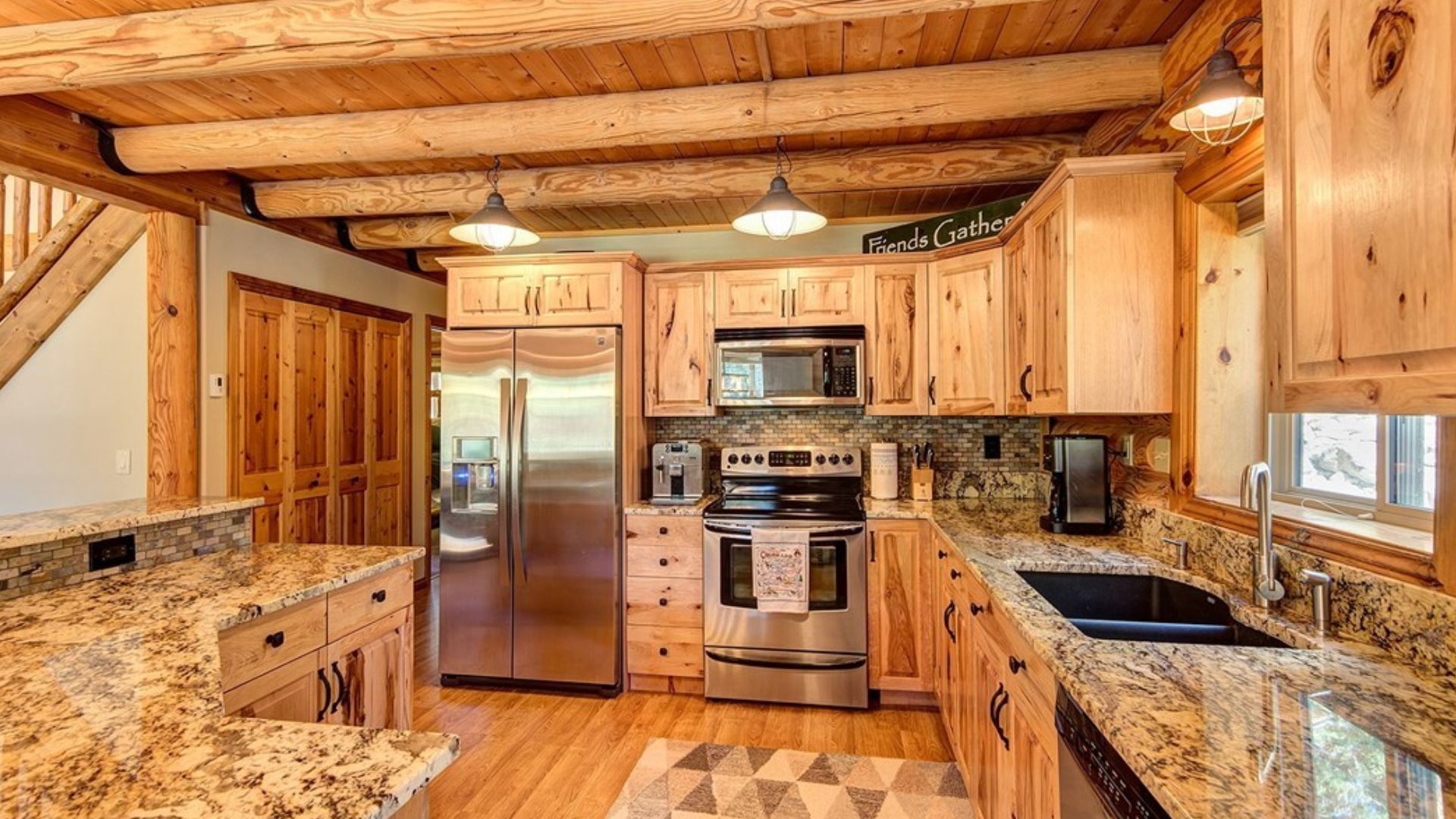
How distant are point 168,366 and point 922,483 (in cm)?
385

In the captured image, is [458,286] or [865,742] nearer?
[865,742]

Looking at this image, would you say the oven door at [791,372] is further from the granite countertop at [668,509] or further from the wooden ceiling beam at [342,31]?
the wooden ceiling beam at [342,31]

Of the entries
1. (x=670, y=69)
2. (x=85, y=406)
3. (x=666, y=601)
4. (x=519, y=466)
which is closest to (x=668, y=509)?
(x=666, y=601)

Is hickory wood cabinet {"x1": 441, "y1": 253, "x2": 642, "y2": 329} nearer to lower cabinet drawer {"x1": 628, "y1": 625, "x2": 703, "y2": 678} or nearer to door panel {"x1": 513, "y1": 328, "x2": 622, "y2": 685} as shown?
door panel {"x1": 513, "y1": 328, "x2": 622, "y2": 685}

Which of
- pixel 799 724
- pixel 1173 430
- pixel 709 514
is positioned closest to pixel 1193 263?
pixel 1173 430

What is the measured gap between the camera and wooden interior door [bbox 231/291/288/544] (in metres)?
3.34

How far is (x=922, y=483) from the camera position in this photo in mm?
3213

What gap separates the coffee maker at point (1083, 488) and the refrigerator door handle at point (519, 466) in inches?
93.7

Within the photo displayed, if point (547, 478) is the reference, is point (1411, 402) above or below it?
above

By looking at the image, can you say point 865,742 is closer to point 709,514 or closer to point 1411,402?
point 709,514

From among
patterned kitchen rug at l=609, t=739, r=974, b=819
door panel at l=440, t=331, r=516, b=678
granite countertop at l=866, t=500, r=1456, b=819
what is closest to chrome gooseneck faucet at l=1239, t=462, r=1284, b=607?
granite countertop at l=866, t=500, r=1456, b=819

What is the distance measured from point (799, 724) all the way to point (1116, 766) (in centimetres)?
199

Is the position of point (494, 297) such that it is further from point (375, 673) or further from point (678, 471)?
point (375, 673)

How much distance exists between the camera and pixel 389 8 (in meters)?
1.79
